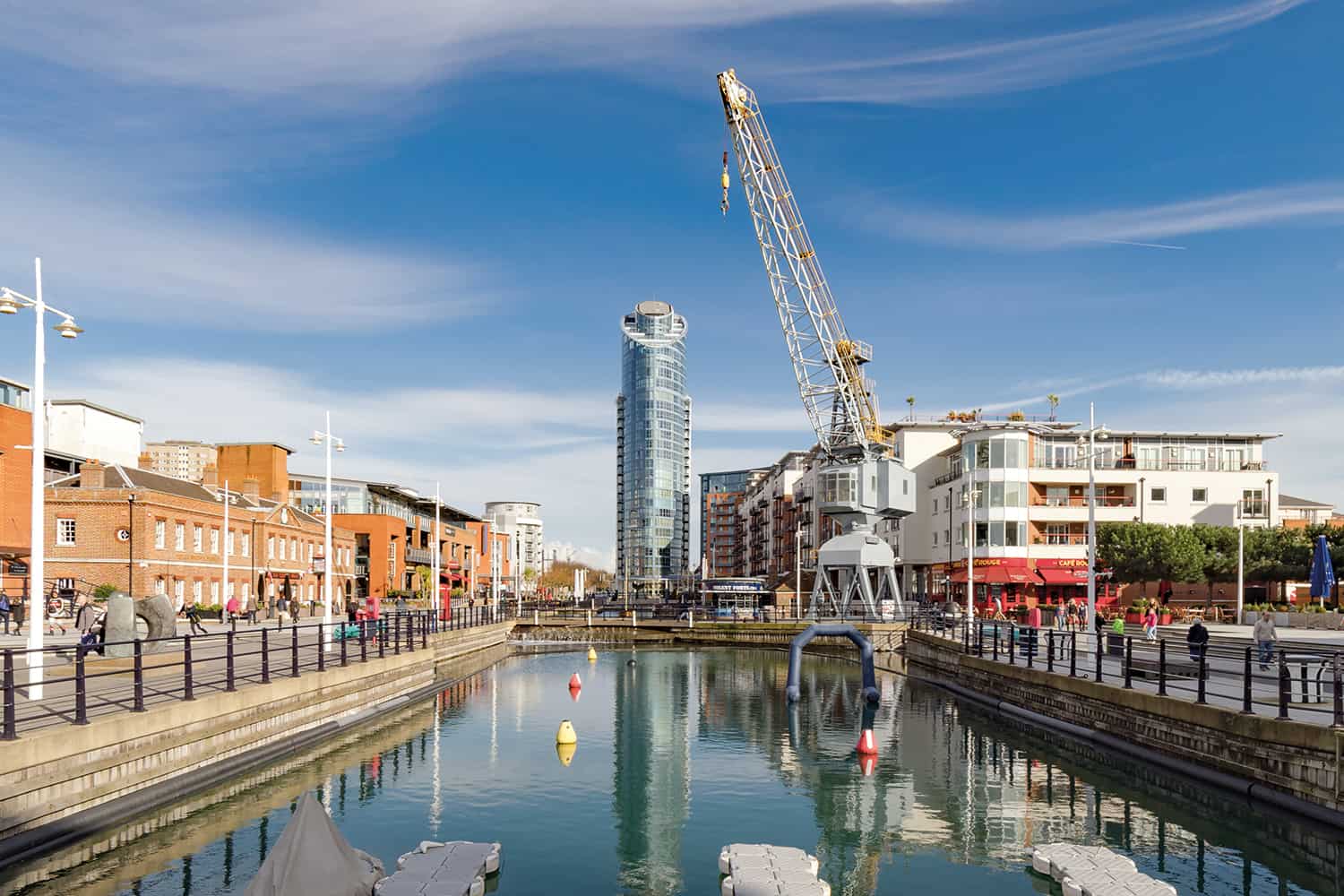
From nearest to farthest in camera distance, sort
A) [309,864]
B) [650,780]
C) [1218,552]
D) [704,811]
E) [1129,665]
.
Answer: [309,864] → [704,811] → [650,780] → [1129,665] → [1218,552]

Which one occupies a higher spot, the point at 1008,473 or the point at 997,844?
the point at 1008,473

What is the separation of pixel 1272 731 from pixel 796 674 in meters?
21.4

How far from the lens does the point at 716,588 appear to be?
254ft

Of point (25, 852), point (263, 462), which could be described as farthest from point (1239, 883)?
point (263, 462)

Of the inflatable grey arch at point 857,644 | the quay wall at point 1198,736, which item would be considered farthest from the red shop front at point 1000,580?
the quay wall at point 1198,736

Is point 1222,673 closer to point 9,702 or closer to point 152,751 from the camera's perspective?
point 152,751

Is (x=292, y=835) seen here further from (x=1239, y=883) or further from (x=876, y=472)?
(x=876, y=472)

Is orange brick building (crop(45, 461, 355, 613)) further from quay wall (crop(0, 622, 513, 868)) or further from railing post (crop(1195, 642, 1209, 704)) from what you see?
railing post (crop(1195, 642, 1209, 704))

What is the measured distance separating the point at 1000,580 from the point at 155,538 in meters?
58.7

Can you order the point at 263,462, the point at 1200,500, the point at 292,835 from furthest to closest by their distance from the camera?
the point at 263,462 → the point at 1200,500 → the point at 292,835

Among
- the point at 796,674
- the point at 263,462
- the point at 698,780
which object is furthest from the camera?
the point at 263,462

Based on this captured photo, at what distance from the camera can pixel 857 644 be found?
128ft

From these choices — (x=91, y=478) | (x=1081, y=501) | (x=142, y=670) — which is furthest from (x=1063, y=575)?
(x=142, y=670)

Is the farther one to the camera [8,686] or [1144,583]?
[1144,583]
